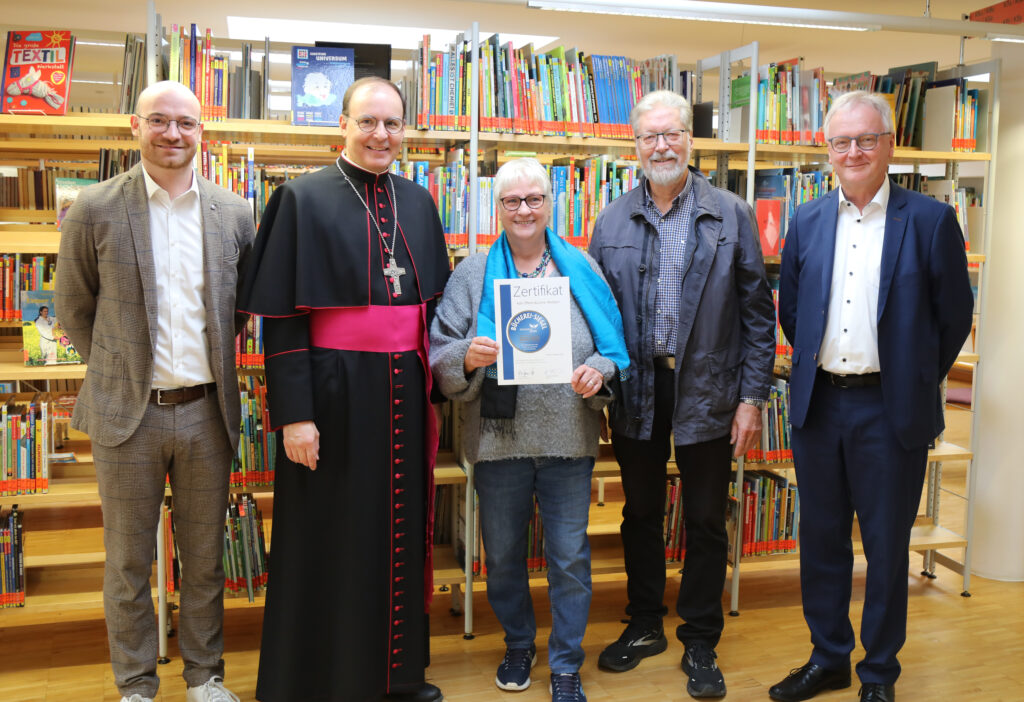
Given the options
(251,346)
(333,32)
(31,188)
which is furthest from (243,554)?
(333,32)

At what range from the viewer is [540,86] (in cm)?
356

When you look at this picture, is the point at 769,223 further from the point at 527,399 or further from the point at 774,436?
the point at 527,399

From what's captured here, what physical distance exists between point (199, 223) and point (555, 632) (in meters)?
1.73

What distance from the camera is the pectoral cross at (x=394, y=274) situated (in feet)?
8.99

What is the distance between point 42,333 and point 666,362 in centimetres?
221

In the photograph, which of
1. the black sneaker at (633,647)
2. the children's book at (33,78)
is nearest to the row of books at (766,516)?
the black sneaker at (633,647)

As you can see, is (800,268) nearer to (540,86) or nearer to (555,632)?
(540,86)

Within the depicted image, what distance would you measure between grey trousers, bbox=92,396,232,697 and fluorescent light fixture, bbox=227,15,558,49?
18.6 feet

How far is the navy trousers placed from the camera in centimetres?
286

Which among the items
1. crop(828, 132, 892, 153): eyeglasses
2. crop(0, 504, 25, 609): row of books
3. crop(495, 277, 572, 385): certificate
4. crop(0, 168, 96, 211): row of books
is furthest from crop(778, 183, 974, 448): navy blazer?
crop(0, 168, 96, 211): row of books

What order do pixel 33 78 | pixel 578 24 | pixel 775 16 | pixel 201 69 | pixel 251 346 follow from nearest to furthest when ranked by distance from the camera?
pixel 33 78 → pixel 201 69 → pixel 251 346 → pixel 775 16 → pixel 578 24

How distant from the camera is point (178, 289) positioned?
2.61 metres

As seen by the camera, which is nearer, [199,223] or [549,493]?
[199,223]

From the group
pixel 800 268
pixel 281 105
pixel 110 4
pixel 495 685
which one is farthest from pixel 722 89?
pixel 281 105
